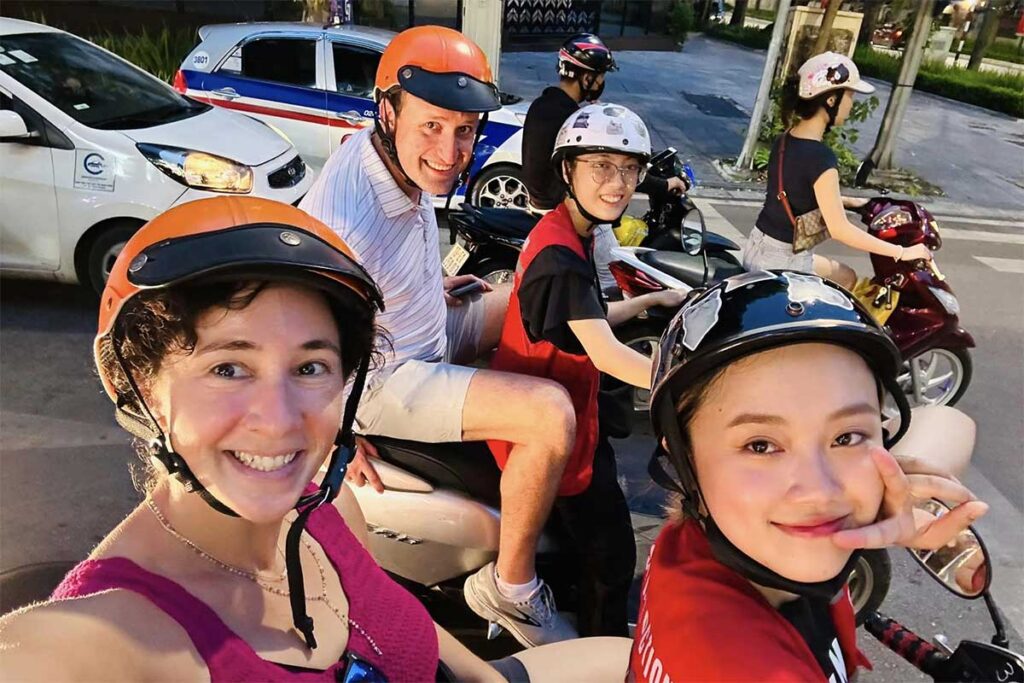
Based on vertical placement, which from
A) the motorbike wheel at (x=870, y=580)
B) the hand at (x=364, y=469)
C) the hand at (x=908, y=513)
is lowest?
the motorbike wheel at (x=870, y=580)

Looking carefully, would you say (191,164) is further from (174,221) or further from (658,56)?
(658,56)

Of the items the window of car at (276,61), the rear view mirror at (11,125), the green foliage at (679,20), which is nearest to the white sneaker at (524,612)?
the rear view mirror at (11,125)

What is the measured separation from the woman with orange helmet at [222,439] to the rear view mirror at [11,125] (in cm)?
427

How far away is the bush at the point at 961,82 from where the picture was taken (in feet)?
55.7

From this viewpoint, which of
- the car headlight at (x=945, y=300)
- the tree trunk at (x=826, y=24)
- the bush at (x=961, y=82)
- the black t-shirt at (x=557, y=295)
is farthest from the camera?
the bush at (x=961, y=82)

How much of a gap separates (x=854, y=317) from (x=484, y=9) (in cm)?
969

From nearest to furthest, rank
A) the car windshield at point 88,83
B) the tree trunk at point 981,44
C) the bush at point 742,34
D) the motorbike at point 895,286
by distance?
the motorbike at point 895,286 → the car windshield at point 88,83 → the tree trunk at point 981,44 → the bush at point 742,34

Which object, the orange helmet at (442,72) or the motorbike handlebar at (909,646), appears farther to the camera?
the orange helmet at (442,72)

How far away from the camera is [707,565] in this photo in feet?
4.39

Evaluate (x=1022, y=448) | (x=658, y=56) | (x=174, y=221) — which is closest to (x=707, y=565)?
(x=174, y=221)

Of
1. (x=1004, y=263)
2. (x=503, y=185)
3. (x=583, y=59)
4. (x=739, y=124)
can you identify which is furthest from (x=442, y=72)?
(x=739, y=124)

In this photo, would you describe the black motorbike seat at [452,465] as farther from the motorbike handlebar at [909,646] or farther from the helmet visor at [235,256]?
the helmet visor at [235,256]

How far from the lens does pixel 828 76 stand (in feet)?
11.8

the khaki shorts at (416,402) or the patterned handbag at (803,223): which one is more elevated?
the patterned handbag at (803,223)
